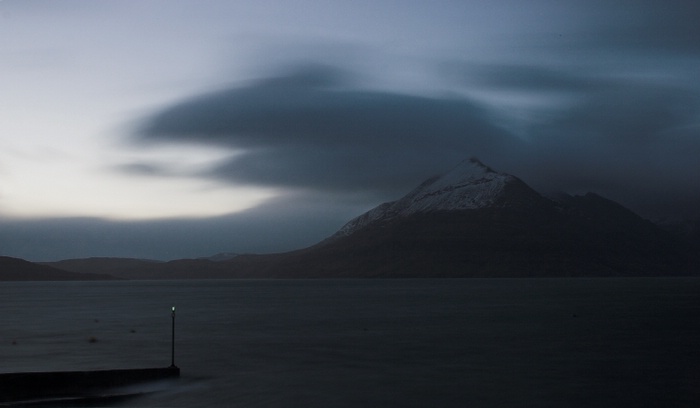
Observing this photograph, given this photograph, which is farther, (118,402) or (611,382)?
(611,382)

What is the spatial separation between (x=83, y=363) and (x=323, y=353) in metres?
17.1

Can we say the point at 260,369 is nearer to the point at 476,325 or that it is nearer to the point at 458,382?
the point at 458,382

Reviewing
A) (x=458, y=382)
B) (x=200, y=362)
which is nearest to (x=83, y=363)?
(x=200, y=362)

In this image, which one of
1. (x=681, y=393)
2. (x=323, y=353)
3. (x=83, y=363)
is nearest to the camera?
(x=681, y=393)

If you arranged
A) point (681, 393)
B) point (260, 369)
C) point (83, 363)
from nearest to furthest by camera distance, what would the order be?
point (681, 393)
point (260, 369)
point (83, 363)

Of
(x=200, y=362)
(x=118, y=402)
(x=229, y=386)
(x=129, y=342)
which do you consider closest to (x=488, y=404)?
(x=229, y=386)

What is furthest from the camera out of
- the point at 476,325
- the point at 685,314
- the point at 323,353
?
the point at 685,314

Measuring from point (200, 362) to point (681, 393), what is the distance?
3007 centimetres

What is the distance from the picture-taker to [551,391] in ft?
132

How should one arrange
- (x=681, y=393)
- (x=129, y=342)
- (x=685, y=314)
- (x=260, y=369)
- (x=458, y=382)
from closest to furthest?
(x=681, y=393) → (x=458, y=382) → (x=260, y=369) → (x=129, y=342) → (x=685, y=314)

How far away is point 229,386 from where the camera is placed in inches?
1656

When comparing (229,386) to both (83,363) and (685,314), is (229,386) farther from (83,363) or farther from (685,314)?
(685,314)

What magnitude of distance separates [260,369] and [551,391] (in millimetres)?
18344

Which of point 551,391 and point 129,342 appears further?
point 129,342
